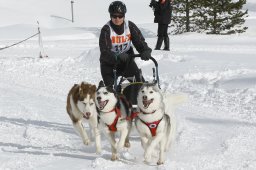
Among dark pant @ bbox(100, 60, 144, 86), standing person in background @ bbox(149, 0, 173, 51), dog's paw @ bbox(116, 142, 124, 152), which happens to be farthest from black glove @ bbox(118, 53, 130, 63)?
standing person in background @ bbox(149, 0, 173, 51)

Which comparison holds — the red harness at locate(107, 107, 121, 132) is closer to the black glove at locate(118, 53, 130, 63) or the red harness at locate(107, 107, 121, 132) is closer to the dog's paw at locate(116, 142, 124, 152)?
the dog's paw at locate(116, 142, 124, 152)

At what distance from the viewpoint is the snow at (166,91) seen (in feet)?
16.0

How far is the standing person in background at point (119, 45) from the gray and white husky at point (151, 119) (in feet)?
2.37

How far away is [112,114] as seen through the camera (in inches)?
184

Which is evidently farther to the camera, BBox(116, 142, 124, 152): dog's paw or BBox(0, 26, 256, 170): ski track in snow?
BBox(0, 26, 256, 170): ski track in snow

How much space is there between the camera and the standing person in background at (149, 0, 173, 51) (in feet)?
41.5

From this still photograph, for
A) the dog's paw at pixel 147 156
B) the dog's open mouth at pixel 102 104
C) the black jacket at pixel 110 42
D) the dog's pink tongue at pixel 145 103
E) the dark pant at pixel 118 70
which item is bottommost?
the dog's paw at pixel 147 156

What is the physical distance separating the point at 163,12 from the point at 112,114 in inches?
341

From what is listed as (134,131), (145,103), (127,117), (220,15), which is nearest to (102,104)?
(127,117)

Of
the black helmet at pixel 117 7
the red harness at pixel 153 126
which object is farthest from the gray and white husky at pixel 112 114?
the black helmet at pixel 117 7

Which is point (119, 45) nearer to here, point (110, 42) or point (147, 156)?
point (110, 42)

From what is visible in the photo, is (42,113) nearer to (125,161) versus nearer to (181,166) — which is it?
(125,161)

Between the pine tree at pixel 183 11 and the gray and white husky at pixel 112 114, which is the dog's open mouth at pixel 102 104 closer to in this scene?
the gray and white husky at pixel 112 114

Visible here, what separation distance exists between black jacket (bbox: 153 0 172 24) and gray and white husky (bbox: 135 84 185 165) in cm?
845
